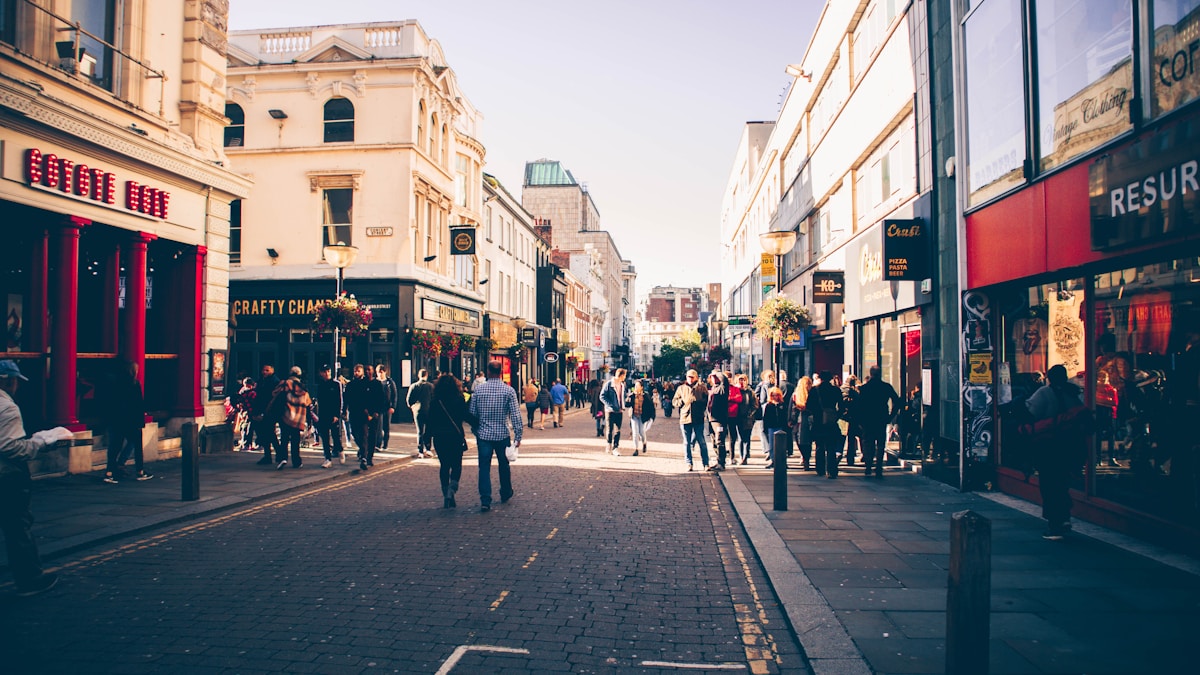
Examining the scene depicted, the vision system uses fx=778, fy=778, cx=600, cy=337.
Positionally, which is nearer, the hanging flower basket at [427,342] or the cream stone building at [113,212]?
the cream stone building at [113,212]

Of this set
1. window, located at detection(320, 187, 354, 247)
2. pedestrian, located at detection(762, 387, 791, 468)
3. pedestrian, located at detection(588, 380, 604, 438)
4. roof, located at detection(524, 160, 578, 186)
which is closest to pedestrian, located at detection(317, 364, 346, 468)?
pedestrian, located at detection(762, 387, 791, 468)

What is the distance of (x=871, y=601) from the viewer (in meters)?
5.72

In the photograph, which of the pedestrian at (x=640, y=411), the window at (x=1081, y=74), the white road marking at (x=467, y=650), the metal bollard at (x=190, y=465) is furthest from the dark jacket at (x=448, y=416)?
the window at (x=1081, y=74)

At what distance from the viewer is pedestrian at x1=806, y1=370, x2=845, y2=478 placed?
12.8 m

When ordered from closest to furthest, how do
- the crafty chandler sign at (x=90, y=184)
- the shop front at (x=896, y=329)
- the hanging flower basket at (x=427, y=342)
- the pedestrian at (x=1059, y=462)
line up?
1. the pedestrian at (x=1059, y=462)
2. the crafty chandler sign at (x=90, y=184)
3. the shop front at (x=896, y=329)
4. the hanging flower basket at (x=427, y=342)

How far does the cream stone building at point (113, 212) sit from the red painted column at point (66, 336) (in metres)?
0.02

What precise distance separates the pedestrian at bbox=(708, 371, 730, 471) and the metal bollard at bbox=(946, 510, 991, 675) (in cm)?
982

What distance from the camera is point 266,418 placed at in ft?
44.2

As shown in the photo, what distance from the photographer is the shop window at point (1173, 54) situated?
677cm

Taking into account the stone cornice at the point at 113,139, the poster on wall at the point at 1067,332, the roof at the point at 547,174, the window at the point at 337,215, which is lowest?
the poster on wall at the point at 1067,332

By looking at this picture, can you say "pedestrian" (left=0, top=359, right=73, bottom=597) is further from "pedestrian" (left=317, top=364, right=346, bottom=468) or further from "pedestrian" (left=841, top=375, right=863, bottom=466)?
"pedestrian" (left=841, top=375, right=863, bottom=466)

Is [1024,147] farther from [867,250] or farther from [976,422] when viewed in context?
[867,250]

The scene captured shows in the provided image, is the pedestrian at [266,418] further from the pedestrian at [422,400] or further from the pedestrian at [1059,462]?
the pedestrian at [1059,462]

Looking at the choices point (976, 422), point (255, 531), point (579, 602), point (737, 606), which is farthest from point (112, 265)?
point (976, 422)
